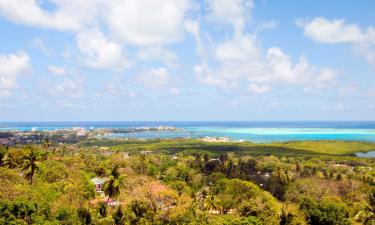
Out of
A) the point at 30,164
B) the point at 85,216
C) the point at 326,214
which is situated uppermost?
the point at 30,164

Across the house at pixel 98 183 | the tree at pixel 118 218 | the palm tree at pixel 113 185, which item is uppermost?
the palm tree at pixel 113 185

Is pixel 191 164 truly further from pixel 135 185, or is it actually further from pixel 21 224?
pixel 21 224

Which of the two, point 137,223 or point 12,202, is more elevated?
point 12,202

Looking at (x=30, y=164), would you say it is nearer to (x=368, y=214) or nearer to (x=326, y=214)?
(x=326, y=214)

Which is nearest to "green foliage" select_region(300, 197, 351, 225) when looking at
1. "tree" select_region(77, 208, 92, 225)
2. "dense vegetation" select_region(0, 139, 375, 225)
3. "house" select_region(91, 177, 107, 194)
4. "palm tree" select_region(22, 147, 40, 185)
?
"dense vegetation" select_region(0, 139, 375, 225)

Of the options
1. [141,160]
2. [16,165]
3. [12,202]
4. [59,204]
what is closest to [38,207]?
[12,202]

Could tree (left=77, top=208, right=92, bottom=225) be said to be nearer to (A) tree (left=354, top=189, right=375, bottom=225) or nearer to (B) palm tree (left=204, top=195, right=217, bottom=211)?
(B) palm tree (left=204, top=195, right=217, bottom=211)

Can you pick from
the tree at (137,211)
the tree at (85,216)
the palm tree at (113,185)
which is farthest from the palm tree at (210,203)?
the tree at (85,216)

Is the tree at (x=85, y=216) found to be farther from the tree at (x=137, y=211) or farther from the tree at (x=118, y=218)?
the tree at (x=137, y=211)

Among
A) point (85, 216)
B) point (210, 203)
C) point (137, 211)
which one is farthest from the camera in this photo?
point (210, 203)

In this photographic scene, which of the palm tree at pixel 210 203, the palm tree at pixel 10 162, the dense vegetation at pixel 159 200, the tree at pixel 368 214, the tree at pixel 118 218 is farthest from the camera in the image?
the palm tree at pixel 10 162

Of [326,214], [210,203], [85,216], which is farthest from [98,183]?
[326,214]
